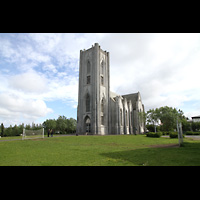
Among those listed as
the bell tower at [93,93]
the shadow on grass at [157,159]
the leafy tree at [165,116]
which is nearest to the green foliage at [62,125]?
the bell tower at [93,93]

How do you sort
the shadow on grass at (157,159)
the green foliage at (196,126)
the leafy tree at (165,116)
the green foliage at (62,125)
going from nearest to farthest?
the shadow on grass at (157,159)
the leafy tree at (165,116)
the green foliage at (196,126)
the green foliage at (62,125)

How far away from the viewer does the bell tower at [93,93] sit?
45.9 metres

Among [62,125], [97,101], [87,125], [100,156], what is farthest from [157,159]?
[62,125]

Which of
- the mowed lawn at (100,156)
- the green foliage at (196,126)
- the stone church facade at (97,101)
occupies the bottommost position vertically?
the mowed lawn at (100,156)

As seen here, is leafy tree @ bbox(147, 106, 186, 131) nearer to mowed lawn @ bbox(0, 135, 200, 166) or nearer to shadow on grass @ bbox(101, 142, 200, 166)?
mowed lawn @ bbox(0, 135, 200, 166)

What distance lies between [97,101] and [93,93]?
2977 millimetres

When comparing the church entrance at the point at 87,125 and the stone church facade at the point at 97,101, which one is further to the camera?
the church entrance at the point at 87,125

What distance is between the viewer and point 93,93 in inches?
1853

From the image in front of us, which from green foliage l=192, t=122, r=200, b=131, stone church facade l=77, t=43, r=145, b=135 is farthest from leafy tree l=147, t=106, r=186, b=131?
green foliage l=192, t=122, r=200, b=131

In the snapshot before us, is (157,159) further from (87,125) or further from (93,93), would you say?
(87,125)

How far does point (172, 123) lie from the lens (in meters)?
45.0

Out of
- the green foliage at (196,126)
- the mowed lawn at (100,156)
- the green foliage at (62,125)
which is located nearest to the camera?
the mowed lawn at (100,156)

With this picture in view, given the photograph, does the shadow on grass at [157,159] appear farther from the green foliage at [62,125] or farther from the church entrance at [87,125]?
the green foliage at [62,125]
